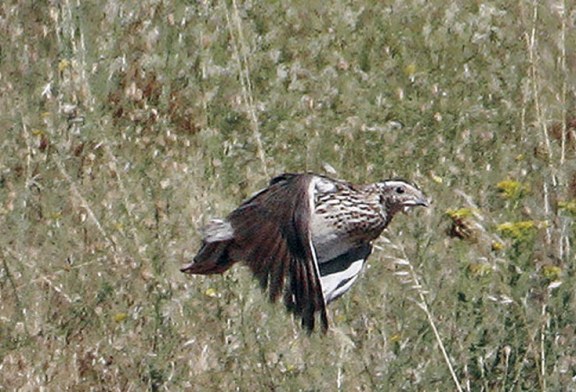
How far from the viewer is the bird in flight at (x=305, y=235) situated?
201 inches

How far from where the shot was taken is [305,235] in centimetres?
534

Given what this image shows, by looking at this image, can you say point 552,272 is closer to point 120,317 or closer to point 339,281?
point 339,281

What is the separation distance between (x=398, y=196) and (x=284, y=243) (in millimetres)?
878

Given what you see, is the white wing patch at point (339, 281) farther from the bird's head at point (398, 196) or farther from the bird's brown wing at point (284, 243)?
the bird's head at point (398, 196)

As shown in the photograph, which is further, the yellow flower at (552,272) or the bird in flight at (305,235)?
the bird in flight at (305,235)

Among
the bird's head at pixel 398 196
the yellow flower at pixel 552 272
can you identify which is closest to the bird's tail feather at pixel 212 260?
the bird's head at pixel 398 196

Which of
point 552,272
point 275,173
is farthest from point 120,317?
point 275,173

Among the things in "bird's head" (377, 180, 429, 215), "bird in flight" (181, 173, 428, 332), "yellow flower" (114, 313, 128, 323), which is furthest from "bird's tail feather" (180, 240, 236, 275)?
"bird's head" (377, 180, 429, 215)

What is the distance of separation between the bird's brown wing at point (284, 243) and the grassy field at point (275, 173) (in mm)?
107

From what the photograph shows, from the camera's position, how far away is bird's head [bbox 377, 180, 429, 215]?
608cm

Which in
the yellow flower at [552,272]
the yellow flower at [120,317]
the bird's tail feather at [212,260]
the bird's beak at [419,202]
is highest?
the yellow flower at [552,272]

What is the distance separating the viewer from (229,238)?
5.52m

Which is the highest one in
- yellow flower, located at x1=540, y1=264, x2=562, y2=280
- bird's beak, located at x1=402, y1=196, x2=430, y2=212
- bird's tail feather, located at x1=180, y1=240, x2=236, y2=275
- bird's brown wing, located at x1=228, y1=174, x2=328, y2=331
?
yellow flower, located at x1=540, y1=264, x2=562, y2=280

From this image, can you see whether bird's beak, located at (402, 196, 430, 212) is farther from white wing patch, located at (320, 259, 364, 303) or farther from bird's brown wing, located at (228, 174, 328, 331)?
bird's brown wing, located at (228, 174, 328, 331)
